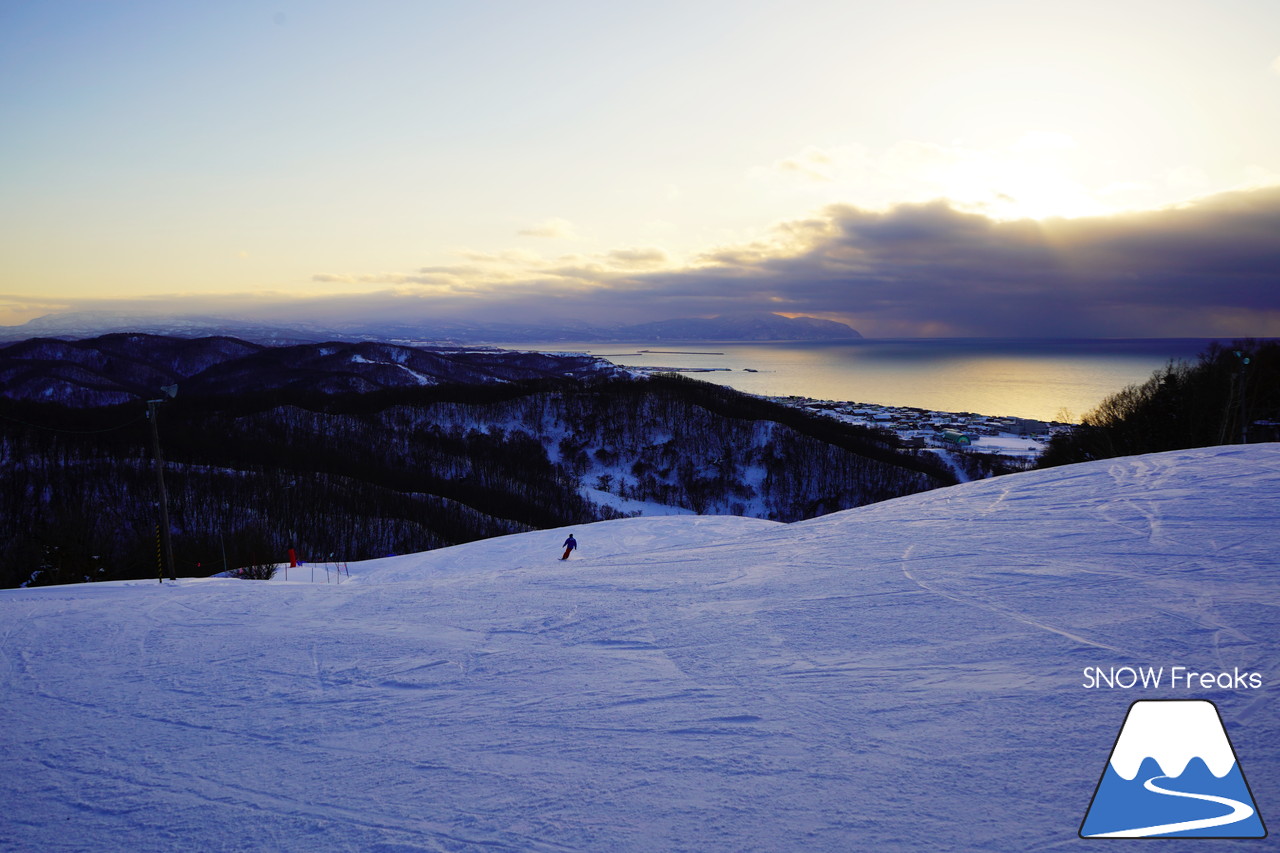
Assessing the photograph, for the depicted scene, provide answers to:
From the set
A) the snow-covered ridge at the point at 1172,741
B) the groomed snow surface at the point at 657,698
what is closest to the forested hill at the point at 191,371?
the groomed snow surface at the point at 657,698

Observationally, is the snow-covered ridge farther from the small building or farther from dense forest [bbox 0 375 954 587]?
the small building

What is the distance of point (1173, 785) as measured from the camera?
11.1 feet

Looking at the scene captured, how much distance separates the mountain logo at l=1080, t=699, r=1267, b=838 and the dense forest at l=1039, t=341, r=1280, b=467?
3640 cm

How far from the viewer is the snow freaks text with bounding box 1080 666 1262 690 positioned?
14.8 feet

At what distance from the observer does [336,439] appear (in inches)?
3593

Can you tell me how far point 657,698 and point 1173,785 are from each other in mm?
3228

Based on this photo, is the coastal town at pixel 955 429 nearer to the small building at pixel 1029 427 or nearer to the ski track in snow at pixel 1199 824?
the small building at pixel 1029 427

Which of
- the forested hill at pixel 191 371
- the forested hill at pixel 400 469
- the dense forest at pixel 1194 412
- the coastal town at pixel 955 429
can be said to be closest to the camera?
the dense forest at pixel 1194 412

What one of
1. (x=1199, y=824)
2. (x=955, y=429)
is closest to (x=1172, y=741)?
(x=1199, y=824)

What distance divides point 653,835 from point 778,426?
95119 mm

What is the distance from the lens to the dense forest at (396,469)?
57.1 m

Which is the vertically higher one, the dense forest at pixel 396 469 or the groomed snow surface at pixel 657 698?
the groomed snow surface at pixel 657 698

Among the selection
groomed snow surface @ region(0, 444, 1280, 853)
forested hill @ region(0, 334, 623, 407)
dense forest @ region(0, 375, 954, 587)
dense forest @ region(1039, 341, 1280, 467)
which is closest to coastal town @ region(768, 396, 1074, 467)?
dense forest @ region(0, 375, 954, 587)

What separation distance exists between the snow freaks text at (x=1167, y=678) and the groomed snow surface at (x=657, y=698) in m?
0.11
